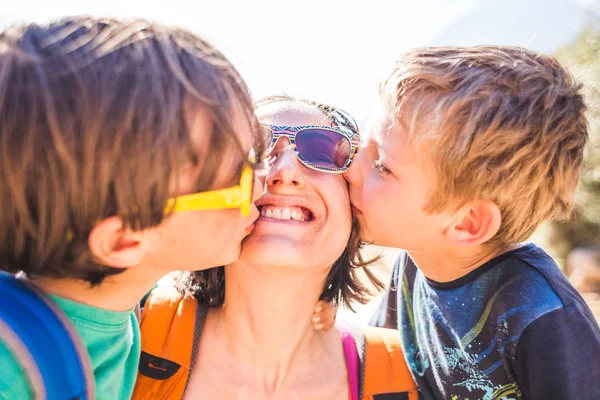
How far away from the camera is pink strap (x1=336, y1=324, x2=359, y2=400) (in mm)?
2410

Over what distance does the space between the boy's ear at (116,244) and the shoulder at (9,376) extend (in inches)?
13.6

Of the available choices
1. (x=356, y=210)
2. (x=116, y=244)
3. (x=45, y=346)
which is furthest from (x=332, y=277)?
(x=45, y=346)

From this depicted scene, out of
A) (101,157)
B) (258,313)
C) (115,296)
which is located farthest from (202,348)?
(101,157)

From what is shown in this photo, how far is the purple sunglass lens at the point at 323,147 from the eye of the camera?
2.44 meters

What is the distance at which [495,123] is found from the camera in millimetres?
2248

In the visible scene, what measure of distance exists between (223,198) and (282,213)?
27.3 inches

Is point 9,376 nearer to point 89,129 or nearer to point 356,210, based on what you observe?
point 89,129

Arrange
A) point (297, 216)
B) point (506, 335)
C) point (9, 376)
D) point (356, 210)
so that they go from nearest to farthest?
point (9, 376), point (506, 335), point (297, 216), point (356, 210)

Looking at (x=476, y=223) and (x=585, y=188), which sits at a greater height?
(x=476, y=223)

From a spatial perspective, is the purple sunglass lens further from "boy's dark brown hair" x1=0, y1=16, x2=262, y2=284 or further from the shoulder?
the shoulder

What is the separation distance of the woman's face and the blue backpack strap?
90 cm

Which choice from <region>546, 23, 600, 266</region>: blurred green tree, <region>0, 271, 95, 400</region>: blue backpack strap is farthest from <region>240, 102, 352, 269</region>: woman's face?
<region>546, 23, 600, 266</region>: blurred green tree

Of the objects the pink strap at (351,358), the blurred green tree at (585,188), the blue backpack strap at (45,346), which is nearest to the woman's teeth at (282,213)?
the pink strap at (351,358)

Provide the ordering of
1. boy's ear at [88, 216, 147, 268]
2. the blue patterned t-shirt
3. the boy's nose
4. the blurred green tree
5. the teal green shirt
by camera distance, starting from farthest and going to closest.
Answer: the blurred green tree
the boy's nose
the blue patterned t-shirt
the teal green shirt
boy's ear at [88, 216, 147, 268]
